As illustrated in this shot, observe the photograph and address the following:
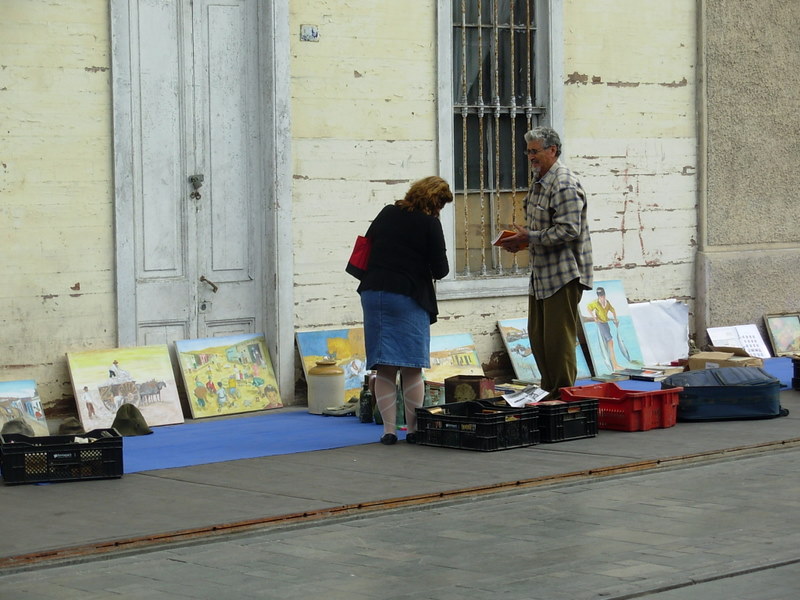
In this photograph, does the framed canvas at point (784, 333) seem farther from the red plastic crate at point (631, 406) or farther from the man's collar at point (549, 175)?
the man's collar at point (549, 175)

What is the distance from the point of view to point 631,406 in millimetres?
9625

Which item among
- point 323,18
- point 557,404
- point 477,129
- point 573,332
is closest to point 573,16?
point 477,129

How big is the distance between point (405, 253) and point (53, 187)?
2.69m

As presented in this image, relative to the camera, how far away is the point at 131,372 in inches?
408

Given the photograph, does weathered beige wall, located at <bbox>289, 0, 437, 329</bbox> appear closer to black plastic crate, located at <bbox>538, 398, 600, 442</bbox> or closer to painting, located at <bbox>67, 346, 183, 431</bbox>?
painting, located at <bbox>67, 346, 183, 431</bbox>

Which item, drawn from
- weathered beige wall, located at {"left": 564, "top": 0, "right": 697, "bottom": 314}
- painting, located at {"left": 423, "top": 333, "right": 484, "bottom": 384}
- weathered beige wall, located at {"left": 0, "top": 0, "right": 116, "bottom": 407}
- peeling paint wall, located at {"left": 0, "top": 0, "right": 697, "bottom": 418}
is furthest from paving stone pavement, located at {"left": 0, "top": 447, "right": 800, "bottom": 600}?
weathered beige wall, located at {"left": 564, "top": 0, "right": 697, "bottom": 314}

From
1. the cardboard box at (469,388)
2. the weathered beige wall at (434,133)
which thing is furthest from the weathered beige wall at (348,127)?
the cardboard box at (469,388)

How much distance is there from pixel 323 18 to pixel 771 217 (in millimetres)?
5504

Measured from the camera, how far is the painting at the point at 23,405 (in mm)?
9742

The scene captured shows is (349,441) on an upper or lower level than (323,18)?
lower

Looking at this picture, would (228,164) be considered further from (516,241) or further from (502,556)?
(502,556)

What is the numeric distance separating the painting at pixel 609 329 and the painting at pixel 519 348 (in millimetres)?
415

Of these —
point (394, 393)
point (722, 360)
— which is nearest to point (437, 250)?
point (394, 393)

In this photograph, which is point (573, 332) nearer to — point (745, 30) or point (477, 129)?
point (477, 129)
